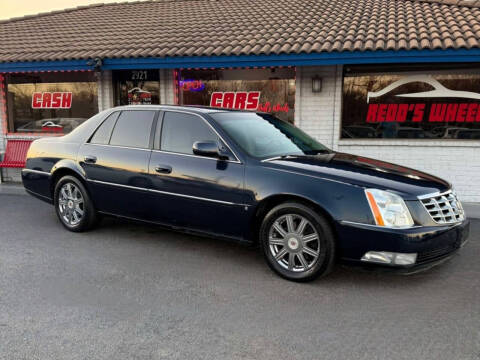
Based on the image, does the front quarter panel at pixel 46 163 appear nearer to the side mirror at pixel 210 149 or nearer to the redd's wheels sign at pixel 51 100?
the side mirror at pixel 210 149

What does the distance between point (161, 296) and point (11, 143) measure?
8359 mm

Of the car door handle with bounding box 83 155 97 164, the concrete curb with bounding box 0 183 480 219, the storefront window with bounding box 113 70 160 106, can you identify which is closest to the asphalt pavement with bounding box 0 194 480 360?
the car door handle with bounding box 83 155 97 164

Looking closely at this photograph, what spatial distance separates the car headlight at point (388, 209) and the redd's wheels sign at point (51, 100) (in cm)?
916

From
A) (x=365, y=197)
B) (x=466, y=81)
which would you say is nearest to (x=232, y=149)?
(x=365, y=197)

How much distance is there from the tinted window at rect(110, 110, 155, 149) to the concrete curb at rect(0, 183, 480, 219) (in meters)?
4.44

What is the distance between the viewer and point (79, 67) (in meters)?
9.30

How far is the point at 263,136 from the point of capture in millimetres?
4738

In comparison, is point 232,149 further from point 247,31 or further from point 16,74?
point 16,74

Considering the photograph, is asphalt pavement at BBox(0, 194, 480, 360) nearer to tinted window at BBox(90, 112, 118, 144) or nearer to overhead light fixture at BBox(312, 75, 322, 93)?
tinted window at BBox(90, 112, 118, 144)

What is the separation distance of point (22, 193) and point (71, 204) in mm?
3730

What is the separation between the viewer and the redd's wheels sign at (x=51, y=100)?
10.6 metres

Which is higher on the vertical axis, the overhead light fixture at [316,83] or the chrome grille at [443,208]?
the overhead light fixture at [316,83]

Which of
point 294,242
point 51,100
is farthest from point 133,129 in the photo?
point 51,100

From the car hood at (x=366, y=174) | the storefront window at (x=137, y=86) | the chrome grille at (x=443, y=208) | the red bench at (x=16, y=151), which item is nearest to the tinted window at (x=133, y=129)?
the car hood at (x=366, y=174)
